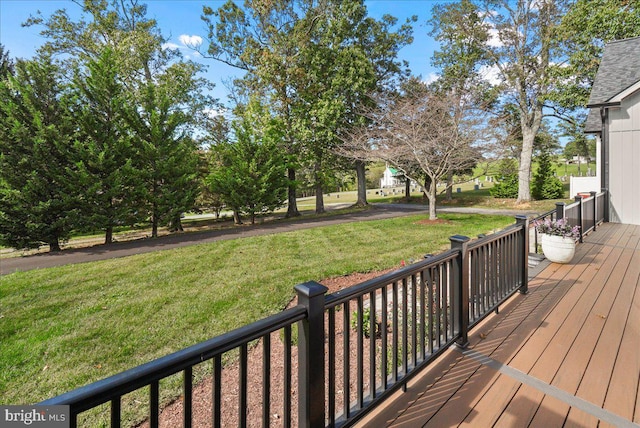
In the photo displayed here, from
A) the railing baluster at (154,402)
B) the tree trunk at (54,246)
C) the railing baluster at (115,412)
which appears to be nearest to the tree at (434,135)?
the railing baluster at (154,402)

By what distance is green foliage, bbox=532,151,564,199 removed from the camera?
18859 millimetres

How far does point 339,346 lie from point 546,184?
21.5 m

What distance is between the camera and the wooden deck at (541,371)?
1969mm

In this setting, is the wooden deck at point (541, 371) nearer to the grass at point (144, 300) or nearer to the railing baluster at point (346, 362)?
the railing baluster at point (346, 362)

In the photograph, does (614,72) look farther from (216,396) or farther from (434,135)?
(216,396)

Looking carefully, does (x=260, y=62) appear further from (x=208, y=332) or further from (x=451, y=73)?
(x=208, y=332)

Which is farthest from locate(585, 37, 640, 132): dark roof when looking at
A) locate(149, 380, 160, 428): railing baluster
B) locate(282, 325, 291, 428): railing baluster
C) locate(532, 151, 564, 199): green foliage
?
locate(149, 380, 160, 428): railing baluster

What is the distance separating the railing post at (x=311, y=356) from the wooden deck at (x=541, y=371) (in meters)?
0.61

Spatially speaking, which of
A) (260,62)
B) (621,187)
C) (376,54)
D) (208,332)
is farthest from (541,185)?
(208,332)

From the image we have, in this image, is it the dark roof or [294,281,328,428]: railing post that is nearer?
[294,281,328,428]: railing post

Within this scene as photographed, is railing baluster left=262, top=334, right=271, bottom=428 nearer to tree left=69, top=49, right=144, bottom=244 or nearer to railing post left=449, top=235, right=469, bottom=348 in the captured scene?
railing post left=449, top=235, right=469, bottom=348

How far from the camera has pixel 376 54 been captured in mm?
18797

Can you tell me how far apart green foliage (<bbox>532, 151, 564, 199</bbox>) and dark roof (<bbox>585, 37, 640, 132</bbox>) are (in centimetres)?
926

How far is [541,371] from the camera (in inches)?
94.6
